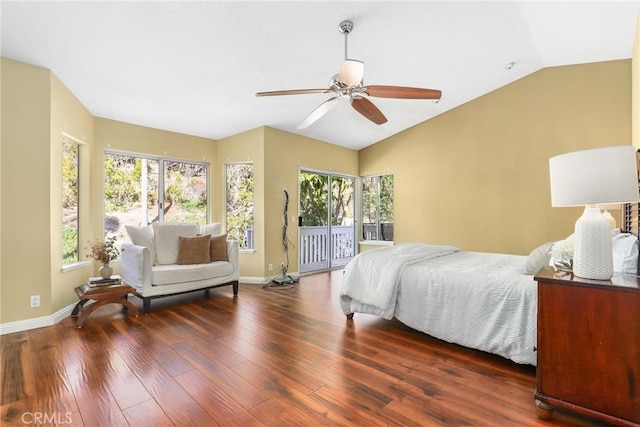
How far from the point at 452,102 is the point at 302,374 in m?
4.81

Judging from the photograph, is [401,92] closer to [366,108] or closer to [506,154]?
[366,108]

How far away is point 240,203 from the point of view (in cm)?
527

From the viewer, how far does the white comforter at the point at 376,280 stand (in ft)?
8.99

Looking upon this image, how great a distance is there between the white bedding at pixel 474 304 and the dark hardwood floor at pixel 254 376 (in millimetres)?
169

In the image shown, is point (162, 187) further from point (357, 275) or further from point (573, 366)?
point (573, 366)

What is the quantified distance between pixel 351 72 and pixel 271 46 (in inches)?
43.8

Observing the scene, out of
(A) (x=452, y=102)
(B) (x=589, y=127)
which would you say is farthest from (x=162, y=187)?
(B) (x=589, y=127)

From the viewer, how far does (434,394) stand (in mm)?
1839

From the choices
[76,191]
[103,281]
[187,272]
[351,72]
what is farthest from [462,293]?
[76,191]

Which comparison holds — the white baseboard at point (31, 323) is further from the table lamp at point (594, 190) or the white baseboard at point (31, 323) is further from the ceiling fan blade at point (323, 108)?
the table lamp at point (594, 190)

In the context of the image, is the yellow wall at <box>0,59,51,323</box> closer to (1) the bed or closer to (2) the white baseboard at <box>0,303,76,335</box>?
(2) the white baseboard at <box>0,303,76,335</box>

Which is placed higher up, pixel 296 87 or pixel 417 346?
pixel 296 87

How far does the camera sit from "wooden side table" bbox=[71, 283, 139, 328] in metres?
3.03

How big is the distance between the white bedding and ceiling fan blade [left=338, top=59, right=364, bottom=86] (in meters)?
1.76
